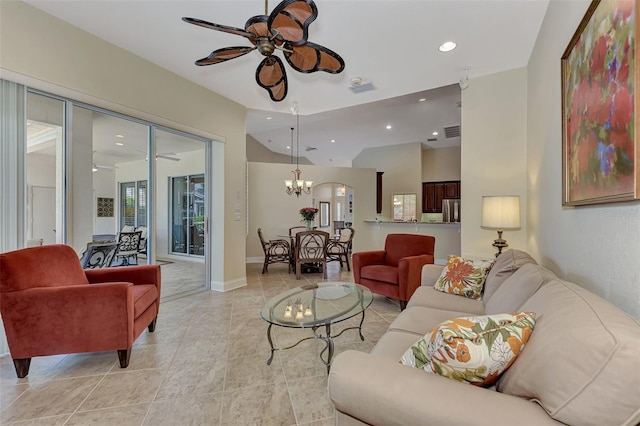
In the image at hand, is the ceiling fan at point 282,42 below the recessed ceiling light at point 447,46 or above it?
below

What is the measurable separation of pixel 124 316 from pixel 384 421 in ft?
6.72

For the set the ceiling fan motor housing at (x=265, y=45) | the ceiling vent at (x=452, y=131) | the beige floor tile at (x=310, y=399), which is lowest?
the beige floor tile at (x=310, y=399)

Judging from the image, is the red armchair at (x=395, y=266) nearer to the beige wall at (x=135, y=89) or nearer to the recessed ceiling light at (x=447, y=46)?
the beige wall at (x=135, y=89)

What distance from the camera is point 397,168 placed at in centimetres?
880

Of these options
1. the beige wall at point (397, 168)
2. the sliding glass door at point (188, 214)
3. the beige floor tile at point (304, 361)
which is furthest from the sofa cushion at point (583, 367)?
the beige wall at point (397, 168)

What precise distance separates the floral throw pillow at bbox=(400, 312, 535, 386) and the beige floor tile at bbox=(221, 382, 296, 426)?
1.05m

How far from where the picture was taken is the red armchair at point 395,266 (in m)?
3.29

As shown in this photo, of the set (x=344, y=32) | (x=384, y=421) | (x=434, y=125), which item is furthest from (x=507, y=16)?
(x=434, y=125)

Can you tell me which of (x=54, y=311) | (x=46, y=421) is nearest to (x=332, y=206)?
(x=54, y=311)

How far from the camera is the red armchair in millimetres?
3291

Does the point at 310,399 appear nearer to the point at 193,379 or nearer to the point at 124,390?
the point at 193,379

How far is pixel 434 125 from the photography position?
6727mm

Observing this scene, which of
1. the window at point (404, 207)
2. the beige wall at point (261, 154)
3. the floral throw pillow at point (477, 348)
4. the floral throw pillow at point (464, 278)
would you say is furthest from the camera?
the beige wall at point (261, 154)

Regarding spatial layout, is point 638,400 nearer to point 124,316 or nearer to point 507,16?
point 124,316
